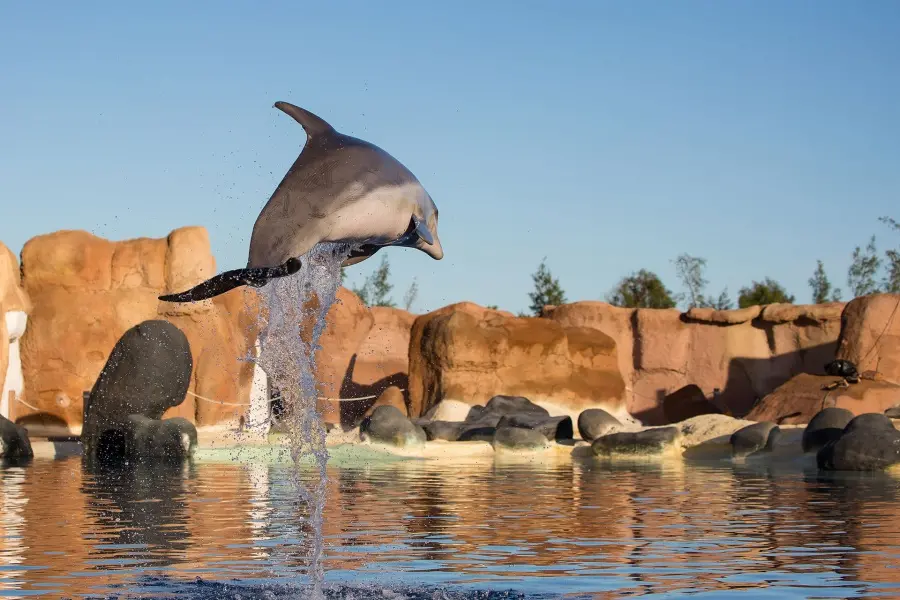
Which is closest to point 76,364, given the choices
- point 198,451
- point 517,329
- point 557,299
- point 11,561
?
point 198,451

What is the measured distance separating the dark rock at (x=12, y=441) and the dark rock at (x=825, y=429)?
32.8ft

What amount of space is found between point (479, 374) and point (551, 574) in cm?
2016

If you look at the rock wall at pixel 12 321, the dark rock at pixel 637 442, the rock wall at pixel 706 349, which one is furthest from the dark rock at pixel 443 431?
the rock wall at pixel 706 349

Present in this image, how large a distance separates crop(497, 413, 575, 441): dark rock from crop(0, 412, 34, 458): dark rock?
7343 millimetres

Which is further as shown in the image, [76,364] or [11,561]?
[76,364]

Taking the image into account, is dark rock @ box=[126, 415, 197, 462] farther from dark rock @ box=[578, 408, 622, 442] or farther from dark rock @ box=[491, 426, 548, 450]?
dark rock @ box=[578, 408, 622, 442]

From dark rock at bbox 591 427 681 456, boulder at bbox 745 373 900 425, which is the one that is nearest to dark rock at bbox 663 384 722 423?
boulder at bbox 745 373 900 425

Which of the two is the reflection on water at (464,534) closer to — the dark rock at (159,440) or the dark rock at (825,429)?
the dark rock at (825,429)

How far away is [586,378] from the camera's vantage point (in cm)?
2647

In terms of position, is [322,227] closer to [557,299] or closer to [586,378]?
[586,378]

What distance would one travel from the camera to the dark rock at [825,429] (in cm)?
1487

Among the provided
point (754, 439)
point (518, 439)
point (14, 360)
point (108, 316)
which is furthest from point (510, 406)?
point (14, 360)

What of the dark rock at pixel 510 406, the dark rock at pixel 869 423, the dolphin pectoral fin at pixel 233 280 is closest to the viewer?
the dolphin pectoral fin at pixel 233 280

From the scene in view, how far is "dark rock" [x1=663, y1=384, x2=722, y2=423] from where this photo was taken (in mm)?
28891
